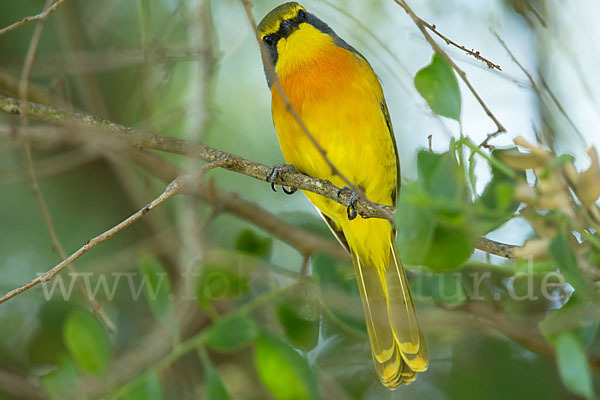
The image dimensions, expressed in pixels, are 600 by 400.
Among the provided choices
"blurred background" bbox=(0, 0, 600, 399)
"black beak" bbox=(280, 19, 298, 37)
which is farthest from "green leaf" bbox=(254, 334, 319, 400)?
"black beak" bbox=(280, 19, 298, 37)

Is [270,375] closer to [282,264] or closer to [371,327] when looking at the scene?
[371,327]

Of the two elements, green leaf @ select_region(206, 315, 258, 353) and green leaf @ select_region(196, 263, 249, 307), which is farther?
green leaf @ select_region(196, 263, 249, 307)

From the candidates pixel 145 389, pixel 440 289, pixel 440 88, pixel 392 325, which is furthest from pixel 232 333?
pixel 440 88

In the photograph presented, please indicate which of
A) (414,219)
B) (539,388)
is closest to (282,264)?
(539,388)

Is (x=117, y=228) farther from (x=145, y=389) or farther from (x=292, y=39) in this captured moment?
(x=292, y=39)

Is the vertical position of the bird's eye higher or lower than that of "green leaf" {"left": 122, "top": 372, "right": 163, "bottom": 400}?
higher

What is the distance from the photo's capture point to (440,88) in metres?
1.72

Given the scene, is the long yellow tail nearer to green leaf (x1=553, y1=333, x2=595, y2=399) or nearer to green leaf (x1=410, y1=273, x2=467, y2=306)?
green leaf (x1=410, y1=273, x2=467, y2=306)

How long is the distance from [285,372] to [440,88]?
1154 mm

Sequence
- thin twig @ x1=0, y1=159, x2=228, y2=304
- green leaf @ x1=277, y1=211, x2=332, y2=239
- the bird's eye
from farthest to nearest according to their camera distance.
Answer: green leaf @ x1=277, y1=211, x2=332, y2=239, the bird's eye, thin twig @ x1=0, y1=159, x2=228, y2=304

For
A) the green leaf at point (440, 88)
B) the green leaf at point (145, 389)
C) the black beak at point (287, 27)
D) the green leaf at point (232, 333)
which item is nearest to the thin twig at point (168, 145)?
the green leaf at point (232, 333)

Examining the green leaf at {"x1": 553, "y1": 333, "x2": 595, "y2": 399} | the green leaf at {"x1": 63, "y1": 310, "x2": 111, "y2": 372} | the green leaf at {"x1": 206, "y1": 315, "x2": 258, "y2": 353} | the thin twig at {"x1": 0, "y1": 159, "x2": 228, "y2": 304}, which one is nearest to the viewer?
the green leaf at {"x1": 553, "y1": 333, "x2": 595, "y2": 399}

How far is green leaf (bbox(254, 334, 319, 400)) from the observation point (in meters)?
2.28

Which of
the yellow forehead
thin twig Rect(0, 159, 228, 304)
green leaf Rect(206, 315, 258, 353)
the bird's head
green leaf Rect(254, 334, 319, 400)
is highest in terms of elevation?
the yellow forehead
